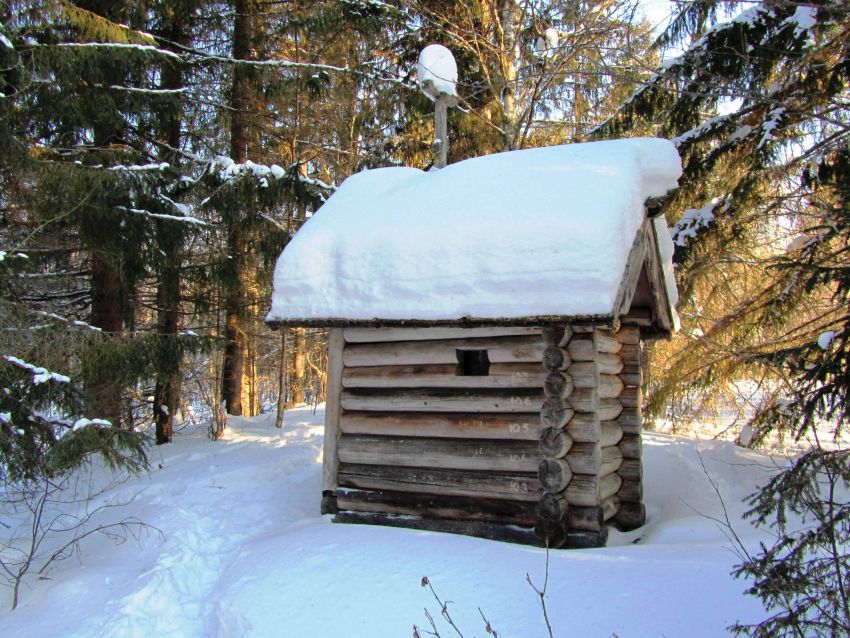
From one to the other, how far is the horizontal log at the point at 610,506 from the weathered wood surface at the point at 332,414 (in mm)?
2814

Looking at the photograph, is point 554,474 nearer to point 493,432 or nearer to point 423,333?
point 493,432

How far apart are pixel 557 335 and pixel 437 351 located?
126 cm

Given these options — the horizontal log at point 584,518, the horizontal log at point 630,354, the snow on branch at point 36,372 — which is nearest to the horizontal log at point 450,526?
the horizontal log at point 584,518

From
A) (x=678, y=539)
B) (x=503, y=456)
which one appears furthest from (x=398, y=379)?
(x=678, y=539)

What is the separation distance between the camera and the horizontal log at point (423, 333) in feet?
19.4

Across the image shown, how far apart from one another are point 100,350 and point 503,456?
5693 mm

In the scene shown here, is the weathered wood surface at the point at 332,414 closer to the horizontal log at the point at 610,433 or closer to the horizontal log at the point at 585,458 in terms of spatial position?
the horizontal log at the point at 585,458

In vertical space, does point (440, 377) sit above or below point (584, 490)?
above

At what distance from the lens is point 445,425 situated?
6.21m

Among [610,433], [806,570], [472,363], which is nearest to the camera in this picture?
[806,570]

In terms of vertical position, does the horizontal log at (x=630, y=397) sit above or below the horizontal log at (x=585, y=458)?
above

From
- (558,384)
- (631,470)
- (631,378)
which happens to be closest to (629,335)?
(631,378)

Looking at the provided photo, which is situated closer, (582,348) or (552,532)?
(552,532)

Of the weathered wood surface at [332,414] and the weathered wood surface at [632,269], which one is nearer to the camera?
the weathered wood surface at [632,269]
